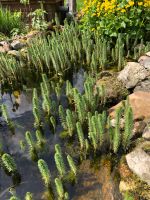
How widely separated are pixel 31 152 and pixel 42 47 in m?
4.01

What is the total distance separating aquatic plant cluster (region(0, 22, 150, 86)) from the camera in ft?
28.1

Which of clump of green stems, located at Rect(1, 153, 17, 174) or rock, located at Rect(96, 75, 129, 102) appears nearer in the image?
clump of green stems, located at Rect(1, 153, 17, 174)

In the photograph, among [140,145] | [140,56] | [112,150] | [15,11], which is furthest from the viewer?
[15,11]

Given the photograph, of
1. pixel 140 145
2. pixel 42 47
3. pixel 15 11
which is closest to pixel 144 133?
pixel 140 145

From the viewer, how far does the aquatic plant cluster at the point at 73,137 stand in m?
5.11

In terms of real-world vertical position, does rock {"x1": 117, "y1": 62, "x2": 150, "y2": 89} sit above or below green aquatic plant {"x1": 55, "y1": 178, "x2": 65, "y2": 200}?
above

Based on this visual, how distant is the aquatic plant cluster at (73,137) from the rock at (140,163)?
354 mm

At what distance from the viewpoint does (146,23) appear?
30.6ft

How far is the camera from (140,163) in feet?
16.6

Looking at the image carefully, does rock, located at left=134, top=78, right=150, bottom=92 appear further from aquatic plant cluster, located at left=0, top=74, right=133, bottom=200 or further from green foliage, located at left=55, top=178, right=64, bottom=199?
green foliage, located at left=55, top=178, right=64, bottom=199

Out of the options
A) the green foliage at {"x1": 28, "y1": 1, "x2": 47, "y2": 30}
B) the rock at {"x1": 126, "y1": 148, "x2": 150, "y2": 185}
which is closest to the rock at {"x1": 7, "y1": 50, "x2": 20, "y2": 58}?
the green foliage at {"x1": 28, "y1": 1, "x2": 47, "y2": 30}

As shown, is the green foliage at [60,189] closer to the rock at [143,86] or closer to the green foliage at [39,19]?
the rock at [143,86]

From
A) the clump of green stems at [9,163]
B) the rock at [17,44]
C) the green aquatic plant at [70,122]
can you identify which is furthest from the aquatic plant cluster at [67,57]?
the clump of green stems at [9,163]

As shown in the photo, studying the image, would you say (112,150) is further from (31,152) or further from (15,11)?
(15,11)
